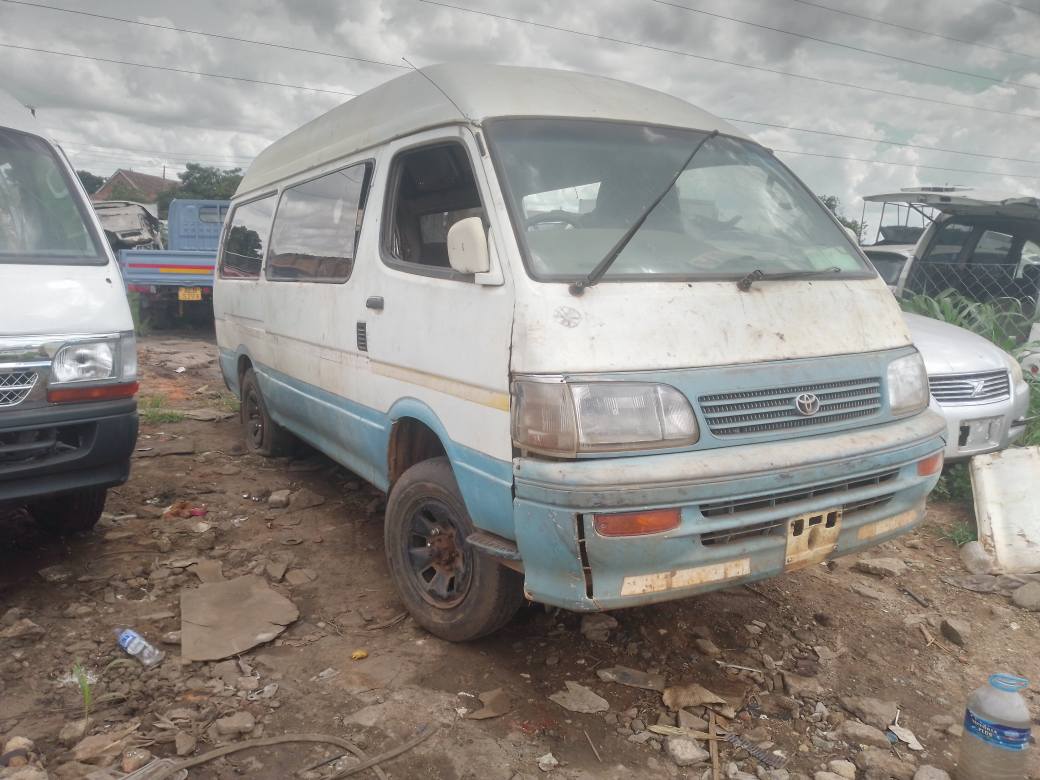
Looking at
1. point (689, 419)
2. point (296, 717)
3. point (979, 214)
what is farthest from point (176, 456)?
point (979, 214)

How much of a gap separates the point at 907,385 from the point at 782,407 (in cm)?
72

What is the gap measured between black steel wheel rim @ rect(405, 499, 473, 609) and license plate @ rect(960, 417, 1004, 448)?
341cm

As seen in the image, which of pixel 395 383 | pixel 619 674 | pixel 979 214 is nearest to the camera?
pixel 619 674

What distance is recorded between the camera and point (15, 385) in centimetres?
320

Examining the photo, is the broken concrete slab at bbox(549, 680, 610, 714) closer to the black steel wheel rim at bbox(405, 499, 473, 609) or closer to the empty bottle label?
the black steel wheel rim at bbox(405, 499, 473, 609)

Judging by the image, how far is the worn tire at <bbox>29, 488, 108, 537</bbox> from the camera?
398cm

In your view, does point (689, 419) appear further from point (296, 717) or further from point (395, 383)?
point (296, 717)

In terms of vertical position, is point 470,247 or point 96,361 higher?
point 470,247

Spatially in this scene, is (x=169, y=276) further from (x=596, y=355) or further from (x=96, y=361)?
(x=596, y=355)

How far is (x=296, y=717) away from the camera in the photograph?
2723 millimetres

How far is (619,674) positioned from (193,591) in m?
1.99

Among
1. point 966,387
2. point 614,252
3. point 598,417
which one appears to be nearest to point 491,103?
point 614,252

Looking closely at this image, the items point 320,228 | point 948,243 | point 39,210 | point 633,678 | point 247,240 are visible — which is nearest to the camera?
point 633,678

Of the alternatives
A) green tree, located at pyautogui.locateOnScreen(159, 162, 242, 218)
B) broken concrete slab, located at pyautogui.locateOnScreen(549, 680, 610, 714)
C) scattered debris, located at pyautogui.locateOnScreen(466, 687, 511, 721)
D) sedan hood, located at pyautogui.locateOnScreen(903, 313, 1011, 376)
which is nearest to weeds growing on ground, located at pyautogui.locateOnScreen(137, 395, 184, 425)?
scattered debris, located at pyautogui.locateOnScreen(466, 687, 511, 721)
